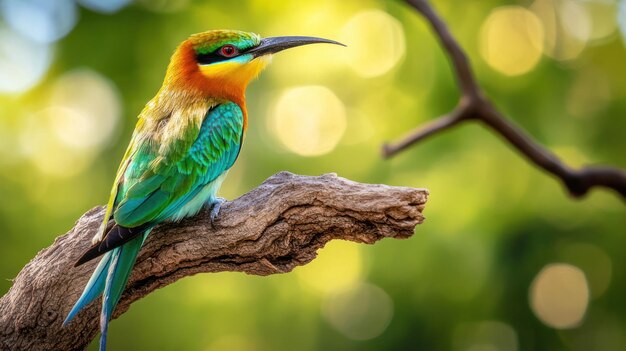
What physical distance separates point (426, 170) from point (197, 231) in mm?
3486

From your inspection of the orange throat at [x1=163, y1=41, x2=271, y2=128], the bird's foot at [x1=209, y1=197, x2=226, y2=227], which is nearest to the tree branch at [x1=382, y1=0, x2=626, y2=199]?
the bird's foot at [x1=209, y1=197, x2=226, y2=227]

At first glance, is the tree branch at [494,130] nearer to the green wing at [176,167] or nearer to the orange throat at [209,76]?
the green wing at [176,167]

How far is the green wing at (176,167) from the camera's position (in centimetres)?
307

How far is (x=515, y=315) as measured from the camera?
659 centimetres

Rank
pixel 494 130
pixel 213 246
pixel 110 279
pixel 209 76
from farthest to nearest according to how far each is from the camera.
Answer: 1. pixel 209 76
2. pixel 213 246
3. pixel 110 279
4. pixel 494 130

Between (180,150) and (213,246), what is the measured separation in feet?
1.52

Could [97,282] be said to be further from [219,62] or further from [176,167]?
[219,62]

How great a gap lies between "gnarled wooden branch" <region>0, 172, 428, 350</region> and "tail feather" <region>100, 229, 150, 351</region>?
7.6 inches

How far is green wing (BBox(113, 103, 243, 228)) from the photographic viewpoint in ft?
10.1

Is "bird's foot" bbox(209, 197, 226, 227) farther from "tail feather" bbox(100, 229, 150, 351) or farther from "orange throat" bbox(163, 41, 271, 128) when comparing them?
"orange throat" bbox(163, 41, 271, 128)

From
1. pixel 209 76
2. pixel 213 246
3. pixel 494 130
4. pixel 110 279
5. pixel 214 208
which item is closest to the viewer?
pixel 494 130

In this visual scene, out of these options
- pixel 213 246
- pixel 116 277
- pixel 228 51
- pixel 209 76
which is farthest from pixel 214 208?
pixel 228 51

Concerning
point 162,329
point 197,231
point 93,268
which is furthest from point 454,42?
point 162,329

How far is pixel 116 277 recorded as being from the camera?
3004 millimetres
